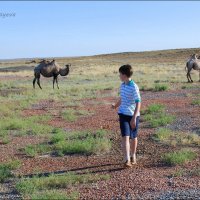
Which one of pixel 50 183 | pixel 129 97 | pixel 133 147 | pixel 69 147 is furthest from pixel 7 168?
pixel 129 97

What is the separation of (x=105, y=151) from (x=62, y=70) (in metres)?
22.4

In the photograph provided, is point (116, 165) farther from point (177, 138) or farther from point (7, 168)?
point (177, 138)

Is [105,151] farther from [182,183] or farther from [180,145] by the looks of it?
[182,183]

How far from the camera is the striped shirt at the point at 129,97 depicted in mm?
9008

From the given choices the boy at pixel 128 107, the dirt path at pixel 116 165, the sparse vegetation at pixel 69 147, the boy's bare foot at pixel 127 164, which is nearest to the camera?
the dirt path at pixel 116 165

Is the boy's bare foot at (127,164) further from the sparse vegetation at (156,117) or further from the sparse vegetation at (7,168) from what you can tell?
the sparse vegetation at (156,117)

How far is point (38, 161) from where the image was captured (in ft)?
34.1

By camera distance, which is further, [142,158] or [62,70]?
[62,70]

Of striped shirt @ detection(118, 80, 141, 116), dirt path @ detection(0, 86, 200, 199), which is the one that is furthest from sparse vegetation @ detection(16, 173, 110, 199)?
striped shirt @ detection(118, 80, 141, 116)

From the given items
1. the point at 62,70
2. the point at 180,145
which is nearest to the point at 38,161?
the point at 180,145

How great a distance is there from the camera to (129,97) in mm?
9062

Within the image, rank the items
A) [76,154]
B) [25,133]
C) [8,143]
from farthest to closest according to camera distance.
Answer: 1. [25,133]
2. [8,143]
3. [76,154]

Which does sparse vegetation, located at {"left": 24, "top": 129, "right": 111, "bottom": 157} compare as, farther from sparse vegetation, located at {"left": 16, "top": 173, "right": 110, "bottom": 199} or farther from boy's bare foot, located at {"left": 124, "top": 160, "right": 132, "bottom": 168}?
sparse vegetation, located at {"left": 16, "top": 173, "right": 110, "bottom": 199}

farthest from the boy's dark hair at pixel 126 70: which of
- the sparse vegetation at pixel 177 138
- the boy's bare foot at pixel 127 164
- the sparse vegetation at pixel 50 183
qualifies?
the sparse vegetation at pixel 177 138
